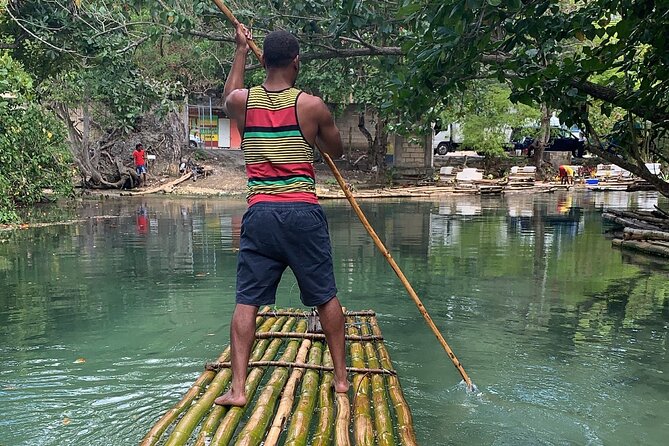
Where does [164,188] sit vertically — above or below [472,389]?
above

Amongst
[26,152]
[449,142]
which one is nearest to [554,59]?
[26,152]

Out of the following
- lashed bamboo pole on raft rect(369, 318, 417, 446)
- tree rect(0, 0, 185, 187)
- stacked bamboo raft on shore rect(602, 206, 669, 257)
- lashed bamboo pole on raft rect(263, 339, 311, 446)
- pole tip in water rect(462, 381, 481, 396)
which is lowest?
pole tip in water rect(462, 381, 481, 396)

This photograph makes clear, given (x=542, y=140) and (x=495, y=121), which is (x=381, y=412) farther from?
(x=542, y=140)

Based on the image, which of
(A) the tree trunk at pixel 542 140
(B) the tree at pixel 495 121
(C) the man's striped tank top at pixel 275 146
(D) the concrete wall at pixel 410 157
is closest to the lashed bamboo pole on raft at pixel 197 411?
(C) the man's striped tank top at pixel 275 146

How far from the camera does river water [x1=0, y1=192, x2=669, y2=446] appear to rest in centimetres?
363

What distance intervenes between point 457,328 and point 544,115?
21.8 metres

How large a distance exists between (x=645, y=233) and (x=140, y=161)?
56.1 feet

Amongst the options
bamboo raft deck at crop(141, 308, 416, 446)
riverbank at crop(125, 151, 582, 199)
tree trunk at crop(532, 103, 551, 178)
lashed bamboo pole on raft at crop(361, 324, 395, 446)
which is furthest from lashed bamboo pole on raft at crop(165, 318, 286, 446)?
tree trunk at crop(532, 103, 551, 178)

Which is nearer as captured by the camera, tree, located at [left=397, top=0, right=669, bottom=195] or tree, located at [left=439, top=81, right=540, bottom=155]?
tree, located at [left=397, top=0, right=669, bottom=195]

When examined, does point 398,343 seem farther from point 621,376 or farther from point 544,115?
point 544,115

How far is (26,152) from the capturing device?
46.0 ft

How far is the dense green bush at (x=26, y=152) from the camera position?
10.8m

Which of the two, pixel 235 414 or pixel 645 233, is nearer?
pixel 235 414

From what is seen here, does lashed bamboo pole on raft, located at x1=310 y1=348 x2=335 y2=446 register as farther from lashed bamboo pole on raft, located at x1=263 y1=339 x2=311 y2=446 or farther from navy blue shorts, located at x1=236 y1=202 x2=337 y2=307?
navy blue shorts, located at x1=236 y1=202 x2=337 y2=307
